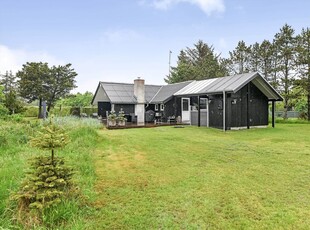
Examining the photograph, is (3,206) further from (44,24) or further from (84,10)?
(44,24)

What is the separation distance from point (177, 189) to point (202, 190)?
0.45 meters

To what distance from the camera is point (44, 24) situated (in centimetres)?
1341

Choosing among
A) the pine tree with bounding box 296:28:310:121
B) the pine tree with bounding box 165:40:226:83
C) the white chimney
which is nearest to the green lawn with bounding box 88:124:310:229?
the white chimney

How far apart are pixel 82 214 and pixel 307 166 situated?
550 cm

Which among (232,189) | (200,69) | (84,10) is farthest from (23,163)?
(200,69)

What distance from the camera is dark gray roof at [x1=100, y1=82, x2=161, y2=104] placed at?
19.2 metres

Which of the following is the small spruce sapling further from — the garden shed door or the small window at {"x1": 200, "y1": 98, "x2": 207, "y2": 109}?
the garden shed door

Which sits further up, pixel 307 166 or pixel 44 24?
pixel 44 24

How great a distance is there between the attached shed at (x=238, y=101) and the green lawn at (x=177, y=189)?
704cm

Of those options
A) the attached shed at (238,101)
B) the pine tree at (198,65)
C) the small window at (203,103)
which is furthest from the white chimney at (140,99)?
the pine tree at (198,65)

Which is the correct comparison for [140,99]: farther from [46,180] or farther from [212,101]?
[46,180]

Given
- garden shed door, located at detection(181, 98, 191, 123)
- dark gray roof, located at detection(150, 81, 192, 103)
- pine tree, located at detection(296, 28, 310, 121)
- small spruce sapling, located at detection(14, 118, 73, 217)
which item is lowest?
small spruce sapling, located at detection(14, 118, 73, 217)

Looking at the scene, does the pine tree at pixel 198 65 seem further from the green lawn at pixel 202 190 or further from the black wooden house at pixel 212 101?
the green lawn at pixel 202 190

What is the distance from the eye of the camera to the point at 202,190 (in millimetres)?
4398
